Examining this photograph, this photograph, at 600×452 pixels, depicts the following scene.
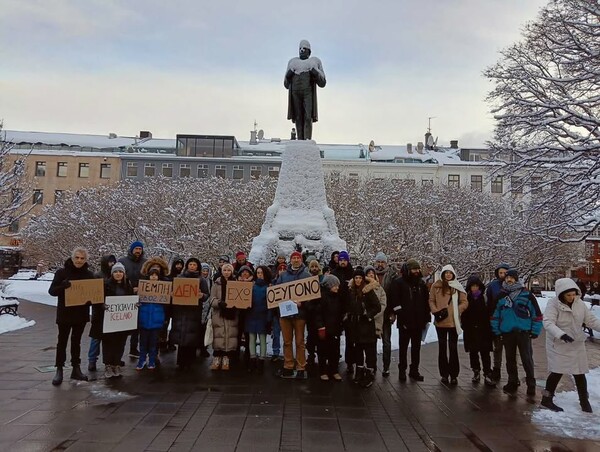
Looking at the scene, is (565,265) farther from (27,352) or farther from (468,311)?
(27,352)

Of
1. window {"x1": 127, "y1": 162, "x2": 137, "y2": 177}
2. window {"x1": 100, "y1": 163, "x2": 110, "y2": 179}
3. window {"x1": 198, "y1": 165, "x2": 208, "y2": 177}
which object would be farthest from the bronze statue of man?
window {"x1": 100, "y1": 163, "x2": 110, "y2": 179}

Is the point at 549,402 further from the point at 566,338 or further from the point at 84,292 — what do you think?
the point at 84,292

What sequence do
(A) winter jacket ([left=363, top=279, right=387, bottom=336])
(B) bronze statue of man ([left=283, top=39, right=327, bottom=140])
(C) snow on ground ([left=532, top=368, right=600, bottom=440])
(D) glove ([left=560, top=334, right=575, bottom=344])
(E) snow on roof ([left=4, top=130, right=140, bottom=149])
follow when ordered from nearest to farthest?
(C) snow on ground ([left=532, top=368, right=600, bottom=440]) → (D) glove ([left=560, top=334, right=575, bottom=344]) → (A) winter jacket ([left=363, top=279, right=387, bottom=336]) → (B) bronze statue of man ([left=283, top=39, right=327, bottom=140]) → (E) snow on roof ([left=4, top=130, right=140, bottom=149])

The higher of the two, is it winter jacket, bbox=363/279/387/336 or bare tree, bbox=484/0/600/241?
bare tree, bbox=484/0/600/241

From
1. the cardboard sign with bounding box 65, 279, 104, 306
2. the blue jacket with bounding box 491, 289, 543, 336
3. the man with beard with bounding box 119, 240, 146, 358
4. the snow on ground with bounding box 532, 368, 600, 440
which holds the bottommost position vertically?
the snow on ground with bounding box 532, 368, 600, 440

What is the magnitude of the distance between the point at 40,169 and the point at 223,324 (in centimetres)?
5699

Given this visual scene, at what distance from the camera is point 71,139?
2427 inches

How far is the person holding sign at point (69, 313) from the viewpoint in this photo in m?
7.04

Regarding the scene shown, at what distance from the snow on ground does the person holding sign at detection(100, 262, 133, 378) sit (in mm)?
5825

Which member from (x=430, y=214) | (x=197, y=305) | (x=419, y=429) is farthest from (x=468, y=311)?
(x=430, y=214)

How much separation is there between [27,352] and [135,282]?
9.78 ft

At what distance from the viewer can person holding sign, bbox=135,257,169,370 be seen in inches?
311

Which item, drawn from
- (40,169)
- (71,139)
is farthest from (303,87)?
(71,139)

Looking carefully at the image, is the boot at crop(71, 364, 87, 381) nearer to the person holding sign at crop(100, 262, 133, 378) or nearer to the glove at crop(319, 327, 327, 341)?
the person holding sign at crop(100, 262, 133, 378)
